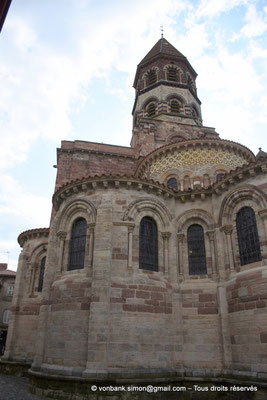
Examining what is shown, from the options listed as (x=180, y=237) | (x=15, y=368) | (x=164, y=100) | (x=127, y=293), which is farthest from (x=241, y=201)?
(x=164, y=100)

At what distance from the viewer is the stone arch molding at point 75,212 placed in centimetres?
1262

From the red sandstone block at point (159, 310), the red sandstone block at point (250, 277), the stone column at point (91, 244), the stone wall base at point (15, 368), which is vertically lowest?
the stone wall base at point (15, 368)

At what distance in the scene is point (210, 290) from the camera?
11992 millimetres

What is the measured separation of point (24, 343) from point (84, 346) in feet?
26.8

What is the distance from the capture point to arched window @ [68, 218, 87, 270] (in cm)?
1246

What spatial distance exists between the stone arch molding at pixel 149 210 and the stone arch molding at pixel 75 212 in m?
1.43

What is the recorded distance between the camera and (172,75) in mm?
28906

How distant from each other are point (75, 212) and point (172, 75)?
20.8 meters

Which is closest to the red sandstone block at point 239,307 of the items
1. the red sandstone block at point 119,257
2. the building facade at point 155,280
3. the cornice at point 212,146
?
the building facade at point 155,280

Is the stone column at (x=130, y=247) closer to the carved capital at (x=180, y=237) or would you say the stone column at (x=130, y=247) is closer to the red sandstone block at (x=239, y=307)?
the carved capital at (x=180, y=237)

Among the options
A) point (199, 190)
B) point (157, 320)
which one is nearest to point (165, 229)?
point (199, 190)

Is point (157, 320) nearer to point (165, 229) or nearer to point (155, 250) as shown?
point (155, 250)

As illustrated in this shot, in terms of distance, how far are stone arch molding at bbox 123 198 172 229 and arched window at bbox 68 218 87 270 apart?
1959mm

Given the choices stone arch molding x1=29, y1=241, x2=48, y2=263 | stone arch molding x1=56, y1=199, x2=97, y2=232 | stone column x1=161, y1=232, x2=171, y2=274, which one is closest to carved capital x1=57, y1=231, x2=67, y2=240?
stone arch molding x1=56, y1=199, x2=97, y2=232
